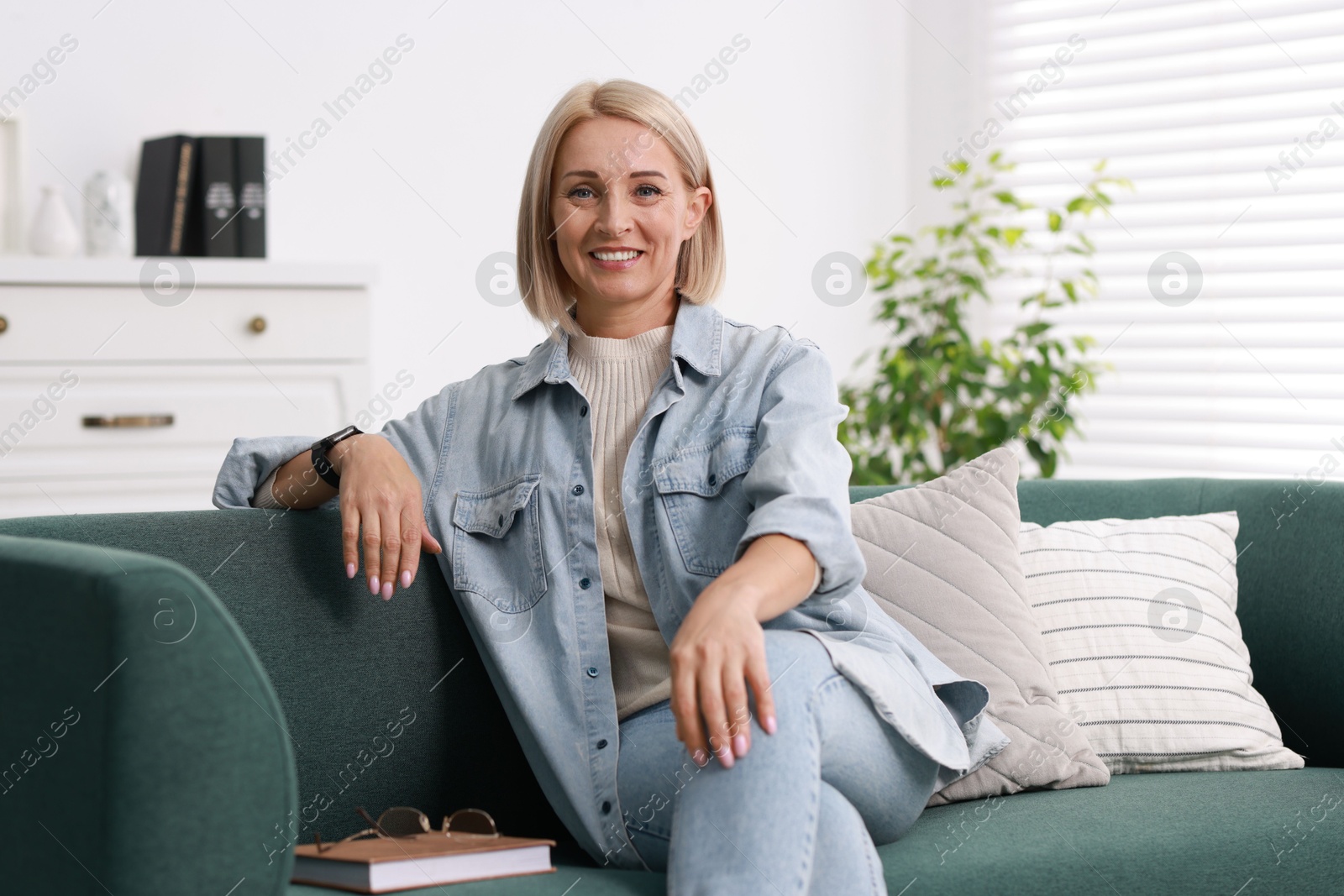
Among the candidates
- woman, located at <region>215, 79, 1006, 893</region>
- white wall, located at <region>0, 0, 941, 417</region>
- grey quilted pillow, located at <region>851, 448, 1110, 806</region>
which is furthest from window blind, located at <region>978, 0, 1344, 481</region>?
woman, located at <region>215, 79, 1006, 893</region>

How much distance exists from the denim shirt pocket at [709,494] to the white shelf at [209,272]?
1.52 meters

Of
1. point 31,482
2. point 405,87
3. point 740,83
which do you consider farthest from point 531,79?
point 31,482

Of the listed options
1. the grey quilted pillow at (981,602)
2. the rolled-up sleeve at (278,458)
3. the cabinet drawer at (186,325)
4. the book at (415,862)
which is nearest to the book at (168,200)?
the cabinet drawer at (186,325)

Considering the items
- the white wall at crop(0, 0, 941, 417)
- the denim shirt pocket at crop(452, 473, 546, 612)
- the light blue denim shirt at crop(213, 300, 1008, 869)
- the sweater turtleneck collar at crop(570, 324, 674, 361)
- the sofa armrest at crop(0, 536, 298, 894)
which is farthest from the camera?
the white wall at crop(0, 0, 941, 417)

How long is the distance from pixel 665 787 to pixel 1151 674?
2.52ft

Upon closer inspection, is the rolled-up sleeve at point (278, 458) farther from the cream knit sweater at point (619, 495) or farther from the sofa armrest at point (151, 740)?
the sofa armrest at point (151, 740)

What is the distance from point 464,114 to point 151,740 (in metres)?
2.63

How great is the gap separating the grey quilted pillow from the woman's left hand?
1.68 ft

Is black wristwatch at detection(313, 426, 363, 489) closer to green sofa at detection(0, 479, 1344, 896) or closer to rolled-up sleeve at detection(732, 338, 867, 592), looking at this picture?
green sofa at detection(0, 479, 1344, 896)

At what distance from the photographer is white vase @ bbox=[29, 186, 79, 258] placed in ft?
9.29

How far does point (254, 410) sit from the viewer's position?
8.90 feet

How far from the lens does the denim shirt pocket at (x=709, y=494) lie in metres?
1.43

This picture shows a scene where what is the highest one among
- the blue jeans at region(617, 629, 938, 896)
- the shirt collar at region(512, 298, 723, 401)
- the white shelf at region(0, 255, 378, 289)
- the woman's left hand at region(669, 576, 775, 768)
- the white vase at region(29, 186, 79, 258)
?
the white vase at region(29, 186, 79, 258)

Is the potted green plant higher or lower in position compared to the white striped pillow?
higher
